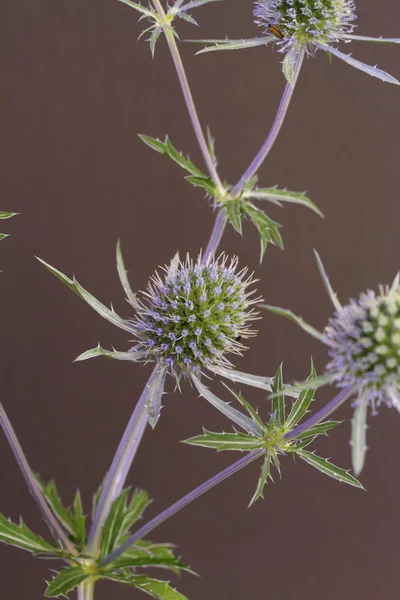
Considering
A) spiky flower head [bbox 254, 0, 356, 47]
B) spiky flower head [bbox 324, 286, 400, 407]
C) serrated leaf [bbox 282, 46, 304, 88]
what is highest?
spiky flower head [bbox 254, 0, 356, 47]

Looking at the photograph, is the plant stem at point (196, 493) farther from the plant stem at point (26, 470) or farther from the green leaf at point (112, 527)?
the plant stem at point (26, 470)

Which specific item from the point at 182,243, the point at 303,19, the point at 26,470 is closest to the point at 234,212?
the point at 303,19

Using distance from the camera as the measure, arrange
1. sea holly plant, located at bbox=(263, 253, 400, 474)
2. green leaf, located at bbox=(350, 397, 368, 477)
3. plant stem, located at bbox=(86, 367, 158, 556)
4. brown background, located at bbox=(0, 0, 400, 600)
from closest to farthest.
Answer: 1. green leaf, located at bbox=(350, 397, 368, 477)
2. sea holly plant, located at bbox=(263, 253, 400, 474)
3. plant stem, located at bbox=(86, 367, 158, 556)
4. brown background, located at bbox=(0, 0, 400, 600)

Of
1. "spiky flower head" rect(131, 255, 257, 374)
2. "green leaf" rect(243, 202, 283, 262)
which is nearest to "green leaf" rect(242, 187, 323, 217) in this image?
"green leaf" rect(243, 202, 283, 262)

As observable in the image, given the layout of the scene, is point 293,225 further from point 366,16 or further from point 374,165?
point 366,16

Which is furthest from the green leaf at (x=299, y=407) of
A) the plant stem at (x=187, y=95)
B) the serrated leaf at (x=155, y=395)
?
the plant stem at (x=187, y=95)

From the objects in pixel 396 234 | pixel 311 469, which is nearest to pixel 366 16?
pixel 396 234

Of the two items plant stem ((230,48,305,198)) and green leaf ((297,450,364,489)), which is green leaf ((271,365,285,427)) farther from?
plant stem ((230,48,305,198))

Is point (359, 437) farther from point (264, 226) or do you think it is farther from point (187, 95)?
point (187, 95)
